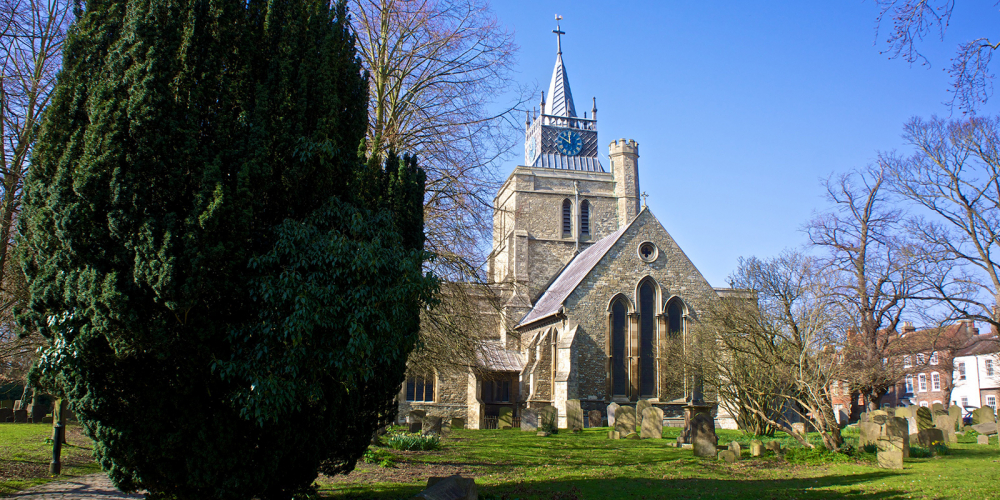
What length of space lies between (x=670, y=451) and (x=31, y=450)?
1289 cm

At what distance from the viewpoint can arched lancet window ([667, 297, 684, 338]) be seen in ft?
87.2

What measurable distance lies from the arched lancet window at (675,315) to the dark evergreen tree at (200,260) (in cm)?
2077

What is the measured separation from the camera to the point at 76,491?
8.40m

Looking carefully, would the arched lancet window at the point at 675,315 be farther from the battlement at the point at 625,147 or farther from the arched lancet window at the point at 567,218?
the battlement at the point at 625,147

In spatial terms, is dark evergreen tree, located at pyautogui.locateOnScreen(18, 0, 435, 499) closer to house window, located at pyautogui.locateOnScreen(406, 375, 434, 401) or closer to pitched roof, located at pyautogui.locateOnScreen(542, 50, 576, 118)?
house window, located at pyautogui.locateOnScreen(406, 375, 434, 401)

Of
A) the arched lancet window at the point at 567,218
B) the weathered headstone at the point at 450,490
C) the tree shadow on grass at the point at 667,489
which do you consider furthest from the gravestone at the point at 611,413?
the weathered headstone at the point at 450,490

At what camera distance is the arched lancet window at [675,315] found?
2659cm

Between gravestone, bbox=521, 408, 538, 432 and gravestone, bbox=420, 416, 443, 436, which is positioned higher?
gravestone, bbox=420, 416, 443, 436

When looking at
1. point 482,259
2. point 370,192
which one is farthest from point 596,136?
point 370,192

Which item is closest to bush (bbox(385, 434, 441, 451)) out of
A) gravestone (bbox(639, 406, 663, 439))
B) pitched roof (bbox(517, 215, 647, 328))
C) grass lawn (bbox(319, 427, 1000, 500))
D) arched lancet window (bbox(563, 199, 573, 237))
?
grass lawn (bbox(319, 427, 1000, 500))

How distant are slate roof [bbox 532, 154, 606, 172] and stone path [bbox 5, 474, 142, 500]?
33.1 m

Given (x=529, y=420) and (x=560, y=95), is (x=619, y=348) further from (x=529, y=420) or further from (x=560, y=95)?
(x=560, y=95)

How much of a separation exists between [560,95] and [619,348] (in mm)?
22019

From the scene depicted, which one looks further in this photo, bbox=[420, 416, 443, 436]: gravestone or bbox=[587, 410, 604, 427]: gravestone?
bbox=[587, 410, 604, 427]: gravestone
